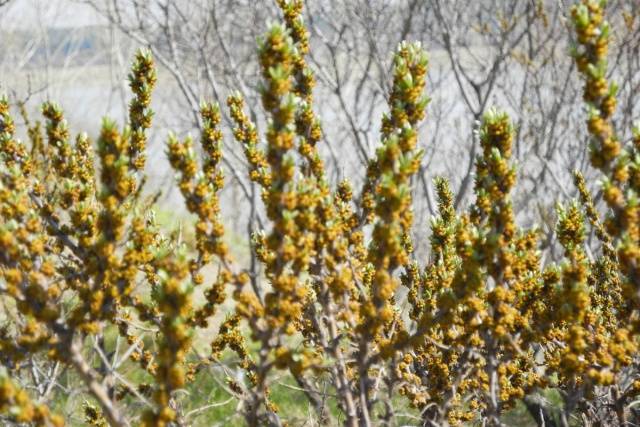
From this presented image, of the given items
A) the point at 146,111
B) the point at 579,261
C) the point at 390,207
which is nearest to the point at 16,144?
the point at 146,111

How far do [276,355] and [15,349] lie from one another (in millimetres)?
1264

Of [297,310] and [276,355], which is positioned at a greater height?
[297,310]

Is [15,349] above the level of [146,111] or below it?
below

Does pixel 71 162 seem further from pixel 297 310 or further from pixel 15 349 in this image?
pixel 297 310

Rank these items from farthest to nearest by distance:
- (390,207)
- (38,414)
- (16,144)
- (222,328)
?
(222,328) → (16,144) → (390,207) → (38,414)

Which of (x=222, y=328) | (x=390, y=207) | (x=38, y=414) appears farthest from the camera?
(x=222, y=328)

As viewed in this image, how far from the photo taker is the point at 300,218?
9.37ft

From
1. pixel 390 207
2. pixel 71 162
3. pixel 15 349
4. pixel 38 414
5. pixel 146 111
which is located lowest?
pixel 38 414

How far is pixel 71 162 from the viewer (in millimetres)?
3469

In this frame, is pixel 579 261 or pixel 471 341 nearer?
pixel 579 261

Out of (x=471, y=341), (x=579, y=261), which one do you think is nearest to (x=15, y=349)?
(x=471, y=341)

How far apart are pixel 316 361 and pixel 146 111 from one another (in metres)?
1.75

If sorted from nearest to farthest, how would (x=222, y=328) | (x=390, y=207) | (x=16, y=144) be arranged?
(x=390, y=207) → (x=16, y=144) → (x=222, y=328)

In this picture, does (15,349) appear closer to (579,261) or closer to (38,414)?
(38,414)
